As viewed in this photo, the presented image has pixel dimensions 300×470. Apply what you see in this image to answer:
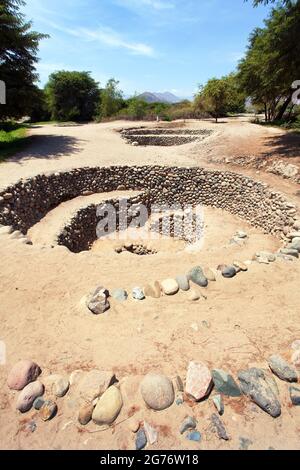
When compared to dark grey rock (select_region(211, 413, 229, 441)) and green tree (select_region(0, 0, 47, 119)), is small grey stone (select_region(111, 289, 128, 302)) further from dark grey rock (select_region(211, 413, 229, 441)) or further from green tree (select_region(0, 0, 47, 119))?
green tree (select_region(0, 0, 47, 119))

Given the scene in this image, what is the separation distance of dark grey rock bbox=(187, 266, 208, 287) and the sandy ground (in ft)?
0.55

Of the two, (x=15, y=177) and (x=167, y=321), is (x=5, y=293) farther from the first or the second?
(x=15, y=177)

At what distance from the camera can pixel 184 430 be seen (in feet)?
8.59

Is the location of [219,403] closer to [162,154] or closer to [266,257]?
[266,257]

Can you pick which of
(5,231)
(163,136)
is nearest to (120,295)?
(5,231)

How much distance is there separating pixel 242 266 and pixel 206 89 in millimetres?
24930

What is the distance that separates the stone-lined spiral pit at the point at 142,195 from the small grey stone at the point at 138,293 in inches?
196

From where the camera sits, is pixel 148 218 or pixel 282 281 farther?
pixel 148 218

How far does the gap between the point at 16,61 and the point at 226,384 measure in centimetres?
1755

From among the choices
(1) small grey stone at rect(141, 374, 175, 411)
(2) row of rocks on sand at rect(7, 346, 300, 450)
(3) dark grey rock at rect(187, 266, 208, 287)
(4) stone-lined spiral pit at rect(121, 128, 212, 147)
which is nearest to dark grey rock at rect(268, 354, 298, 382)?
(2) row of rocks on sand at rect(7, 346, 300, 450)

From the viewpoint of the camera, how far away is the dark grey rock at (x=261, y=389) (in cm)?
275

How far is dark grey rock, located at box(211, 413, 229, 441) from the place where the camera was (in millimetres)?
2555
